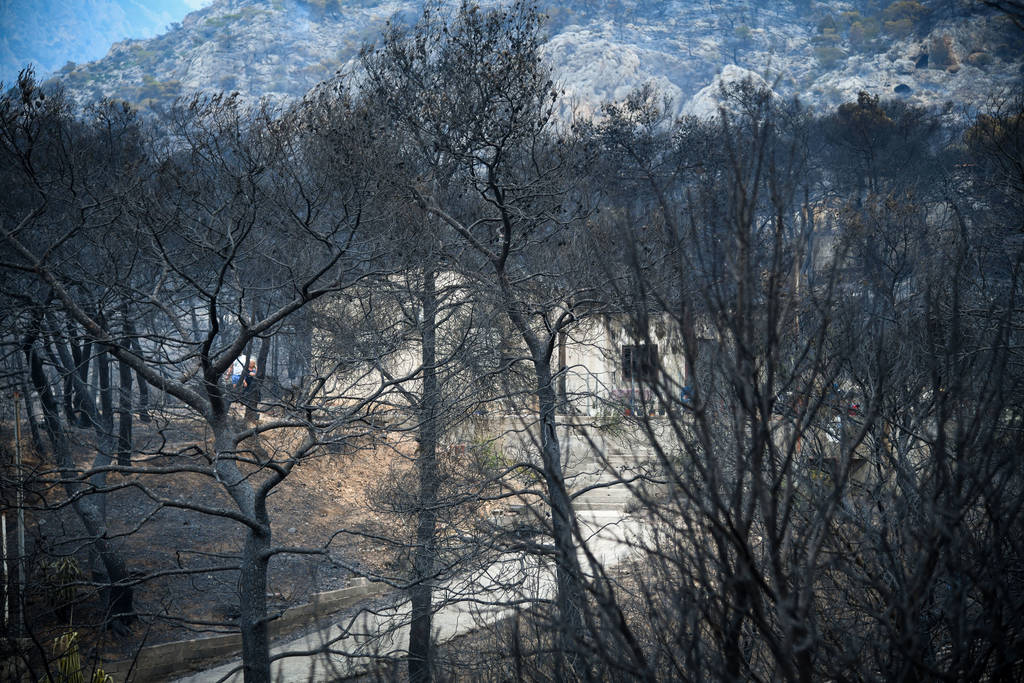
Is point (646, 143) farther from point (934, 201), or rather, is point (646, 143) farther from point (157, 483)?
point (157, 483)

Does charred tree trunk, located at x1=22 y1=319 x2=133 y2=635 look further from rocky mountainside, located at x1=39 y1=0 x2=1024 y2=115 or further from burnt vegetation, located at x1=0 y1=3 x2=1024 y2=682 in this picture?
rocky mountainside, located at x1=39 y1=0 x2=1024 y2=115

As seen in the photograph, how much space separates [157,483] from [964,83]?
5918cm

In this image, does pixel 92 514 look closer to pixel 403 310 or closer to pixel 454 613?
pixel 403 310

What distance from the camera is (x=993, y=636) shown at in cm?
241

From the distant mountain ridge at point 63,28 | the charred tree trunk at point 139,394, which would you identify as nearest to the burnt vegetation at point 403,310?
the charred tree trunk at point 139,394

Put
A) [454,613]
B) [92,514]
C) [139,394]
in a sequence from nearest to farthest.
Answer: [92,514] < [454,613] < [139,394]

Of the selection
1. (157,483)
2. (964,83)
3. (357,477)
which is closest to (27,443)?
(157,483)

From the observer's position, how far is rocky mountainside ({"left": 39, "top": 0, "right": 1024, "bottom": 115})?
193 feet

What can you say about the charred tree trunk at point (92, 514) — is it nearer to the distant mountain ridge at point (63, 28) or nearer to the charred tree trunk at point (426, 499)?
the charred tree trunk at point (426, 499)

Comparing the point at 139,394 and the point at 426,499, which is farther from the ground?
the point at 139,394

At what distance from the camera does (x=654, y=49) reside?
78875 millimetres

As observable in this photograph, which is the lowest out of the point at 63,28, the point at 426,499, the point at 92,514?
the point at 426,499

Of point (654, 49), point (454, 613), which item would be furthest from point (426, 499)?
point (654, 49)

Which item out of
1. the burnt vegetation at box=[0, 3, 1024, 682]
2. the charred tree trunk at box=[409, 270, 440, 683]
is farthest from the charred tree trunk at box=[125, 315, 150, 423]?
the charred tree trunk at box=[409, 270, 440, 683]
